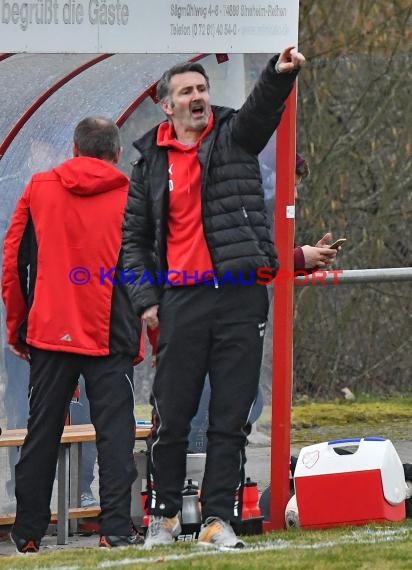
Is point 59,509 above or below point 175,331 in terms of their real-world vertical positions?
below

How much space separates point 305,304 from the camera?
13297 millimetres

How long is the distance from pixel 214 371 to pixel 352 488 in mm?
1169

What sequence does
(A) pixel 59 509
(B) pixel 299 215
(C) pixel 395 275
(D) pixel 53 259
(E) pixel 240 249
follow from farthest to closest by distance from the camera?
(B) pixel 299 215 < (C) pixel 395 275 < (A) pixel 59 509 < (D) pixel 53 259 < (E) pixel 240 249

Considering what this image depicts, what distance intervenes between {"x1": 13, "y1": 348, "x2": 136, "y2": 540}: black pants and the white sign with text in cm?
137

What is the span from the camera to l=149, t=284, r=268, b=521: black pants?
683 centimetres

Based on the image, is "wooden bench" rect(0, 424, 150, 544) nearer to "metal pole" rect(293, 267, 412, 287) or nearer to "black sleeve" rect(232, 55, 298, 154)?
"metal pole" rect(293, 267, 412, 287)

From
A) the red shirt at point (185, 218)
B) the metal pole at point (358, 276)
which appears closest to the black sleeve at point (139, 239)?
the red shirt at point (185, 218)

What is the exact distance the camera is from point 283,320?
7879 mm

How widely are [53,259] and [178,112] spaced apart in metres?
0.91

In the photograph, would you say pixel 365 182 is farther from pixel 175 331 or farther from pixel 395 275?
pixel 175 331

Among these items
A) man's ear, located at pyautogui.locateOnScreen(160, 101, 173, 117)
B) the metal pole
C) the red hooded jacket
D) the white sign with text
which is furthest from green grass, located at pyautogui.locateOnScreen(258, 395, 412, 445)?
man's ear, located at pyautogui.locateOnScreen(160, 101, 173, 117)

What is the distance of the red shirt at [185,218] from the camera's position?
6.83m

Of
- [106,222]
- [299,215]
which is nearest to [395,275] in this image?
[106,222]

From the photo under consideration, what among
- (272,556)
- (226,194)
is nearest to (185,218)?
(226,194)
